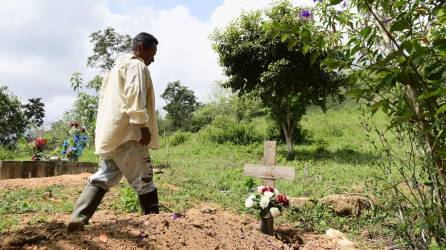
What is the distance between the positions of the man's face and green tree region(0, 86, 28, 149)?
2515 centimetres

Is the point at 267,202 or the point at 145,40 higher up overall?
the point at 145,40

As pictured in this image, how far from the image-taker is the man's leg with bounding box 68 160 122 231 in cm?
348

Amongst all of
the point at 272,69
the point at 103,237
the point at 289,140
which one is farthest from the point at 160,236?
the point at 289,140

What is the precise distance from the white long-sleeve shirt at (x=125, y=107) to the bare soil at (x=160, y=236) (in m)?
0.69

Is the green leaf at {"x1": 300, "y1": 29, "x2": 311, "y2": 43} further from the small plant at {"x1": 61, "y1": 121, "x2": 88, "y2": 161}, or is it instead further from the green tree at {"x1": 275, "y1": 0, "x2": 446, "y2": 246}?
the small plant at {"x1": 61, "y1": 121, "x2": 88, "y2": 161}

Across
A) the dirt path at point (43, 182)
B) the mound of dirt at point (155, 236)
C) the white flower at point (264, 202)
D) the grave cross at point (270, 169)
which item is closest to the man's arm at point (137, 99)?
the mound of dirt at point (155, 236)

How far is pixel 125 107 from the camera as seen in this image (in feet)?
12.2

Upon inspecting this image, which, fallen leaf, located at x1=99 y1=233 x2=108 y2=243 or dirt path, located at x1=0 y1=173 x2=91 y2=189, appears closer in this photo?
fallen leaf, located at x1=99 y1=233 x2=108 y2=243

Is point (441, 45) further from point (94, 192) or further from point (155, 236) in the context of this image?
point (94, 192)

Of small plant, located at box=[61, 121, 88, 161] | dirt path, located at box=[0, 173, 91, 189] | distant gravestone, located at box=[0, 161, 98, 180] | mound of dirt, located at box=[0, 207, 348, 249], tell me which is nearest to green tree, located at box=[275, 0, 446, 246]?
mound of dirt, located at box=[0, 207, 348, 249]

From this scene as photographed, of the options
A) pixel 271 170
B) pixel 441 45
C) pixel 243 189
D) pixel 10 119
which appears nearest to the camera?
pixel 441 45

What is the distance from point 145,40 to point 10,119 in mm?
26953

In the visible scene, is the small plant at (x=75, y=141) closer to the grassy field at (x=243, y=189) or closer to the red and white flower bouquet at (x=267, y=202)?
the grassy field at (x=243, y=189)

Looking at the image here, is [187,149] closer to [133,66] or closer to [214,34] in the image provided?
[214,34]
